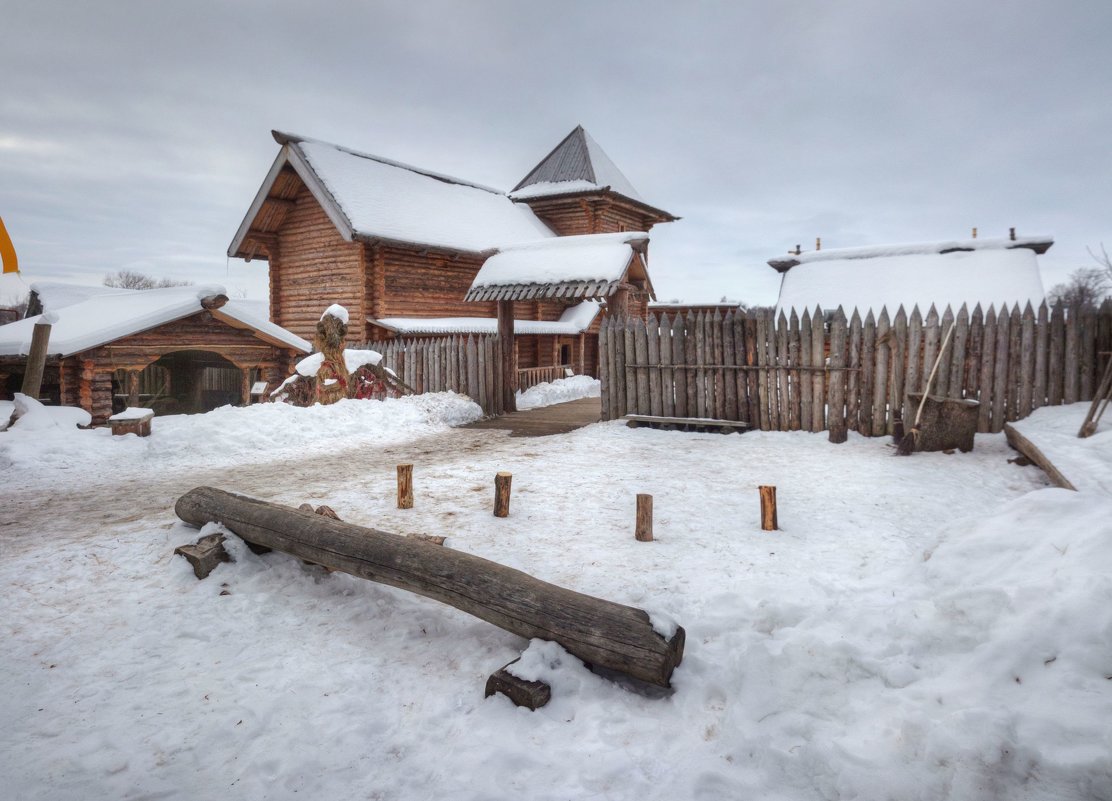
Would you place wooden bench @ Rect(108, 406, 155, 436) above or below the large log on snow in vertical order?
above

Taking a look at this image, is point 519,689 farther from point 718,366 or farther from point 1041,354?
point 1041,354

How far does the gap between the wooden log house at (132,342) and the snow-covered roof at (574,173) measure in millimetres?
14903

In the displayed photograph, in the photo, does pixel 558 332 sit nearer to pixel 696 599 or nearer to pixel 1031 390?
pixel 1031 390

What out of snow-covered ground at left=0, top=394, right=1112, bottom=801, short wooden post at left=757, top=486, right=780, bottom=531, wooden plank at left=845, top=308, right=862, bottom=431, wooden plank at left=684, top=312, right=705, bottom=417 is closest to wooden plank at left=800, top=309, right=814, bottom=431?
wooden plank at left=845, top=308, right=862, bottom=431

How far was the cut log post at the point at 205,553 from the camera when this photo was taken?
4234 mm

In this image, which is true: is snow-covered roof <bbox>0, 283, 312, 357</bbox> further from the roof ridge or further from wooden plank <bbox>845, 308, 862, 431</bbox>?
wooden plank <bbox>845, 308, 862, 431</bbox>

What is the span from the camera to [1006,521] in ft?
12.1

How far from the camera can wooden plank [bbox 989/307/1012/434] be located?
8.57m

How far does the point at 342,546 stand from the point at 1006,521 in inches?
164

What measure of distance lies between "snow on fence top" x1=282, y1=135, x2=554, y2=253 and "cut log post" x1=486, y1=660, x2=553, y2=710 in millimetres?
15417

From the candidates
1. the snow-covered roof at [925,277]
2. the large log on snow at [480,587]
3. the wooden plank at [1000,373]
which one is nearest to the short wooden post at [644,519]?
the large log on snow at [480,587]

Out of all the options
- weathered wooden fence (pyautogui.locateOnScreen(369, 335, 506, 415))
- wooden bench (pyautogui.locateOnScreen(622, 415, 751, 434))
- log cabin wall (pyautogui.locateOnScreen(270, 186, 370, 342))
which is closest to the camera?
wooden bench (pyautogui.locateOnScreen(622, 415, 751, 434))

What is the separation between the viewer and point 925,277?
61.0ft

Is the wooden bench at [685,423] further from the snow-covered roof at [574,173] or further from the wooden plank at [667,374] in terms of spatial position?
the snow-covered roof at [574,173]
